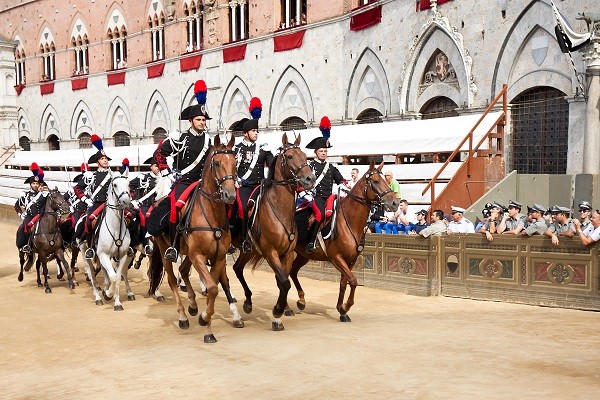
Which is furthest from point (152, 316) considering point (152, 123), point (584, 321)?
point (152, 123)

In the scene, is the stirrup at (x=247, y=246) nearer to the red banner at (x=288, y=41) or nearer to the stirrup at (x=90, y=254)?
the stirrup at (x=90, y=254)

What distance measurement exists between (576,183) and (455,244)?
151 inches

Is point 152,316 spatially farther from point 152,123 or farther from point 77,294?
point 152,123

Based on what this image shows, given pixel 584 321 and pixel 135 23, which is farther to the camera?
pixel 135 23

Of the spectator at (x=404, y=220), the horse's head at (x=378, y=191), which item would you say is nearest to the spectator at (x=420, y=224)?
the spectator at (x=404, y=220)

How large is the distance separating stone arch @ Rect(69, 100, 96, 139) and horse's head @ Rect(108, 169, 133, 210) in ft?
99.6

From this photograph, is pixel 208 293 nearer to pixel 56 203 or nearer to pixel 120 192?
pixel 120 192

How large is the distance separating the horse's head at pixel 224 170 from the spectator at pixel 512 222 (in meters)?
5.45

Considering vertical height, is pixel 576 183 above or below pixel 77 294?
above

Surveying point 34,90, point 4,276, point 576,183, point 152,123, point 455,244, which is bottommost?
point 4,276

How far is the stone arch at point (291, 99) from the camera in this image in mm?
27188

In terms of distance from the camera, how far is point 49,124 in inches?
1795

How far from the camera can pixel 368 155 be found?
67.2ft

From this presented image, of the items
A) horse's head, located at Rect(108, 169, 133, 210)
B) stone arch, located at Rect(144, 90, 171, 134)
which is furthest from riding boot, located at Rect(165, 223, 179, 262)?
stone arch, located at Rect(144, 90, 171, 134)
